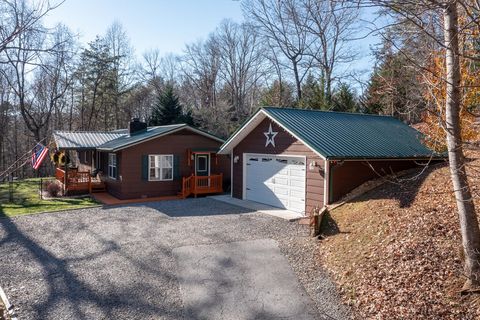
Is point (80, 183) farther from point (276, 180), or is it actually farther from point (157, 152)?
point (276, 180)

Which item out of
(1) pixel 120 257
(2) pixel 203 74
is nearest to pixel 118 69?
(2) pixel 203 74

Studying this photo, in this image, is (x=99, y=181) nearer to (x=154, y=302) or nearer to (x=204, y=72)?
(x=154, y=302)

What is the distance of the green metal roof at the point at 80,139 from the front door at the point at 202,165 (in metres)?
5.20

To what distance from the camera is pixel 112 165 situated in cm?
1730

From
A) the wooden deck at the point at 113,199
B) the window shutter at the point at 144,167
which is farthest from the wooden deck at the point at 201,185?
the window shutter at the point at 144,167

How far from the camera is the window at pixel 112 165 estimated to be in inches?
663

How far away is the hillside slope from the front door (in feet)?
29.3

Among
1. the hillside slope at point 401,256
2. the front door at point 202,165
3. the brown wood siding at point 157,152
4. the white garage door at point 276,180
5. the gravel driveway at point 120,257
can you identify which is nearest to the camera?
the hillside slope at point 401,256

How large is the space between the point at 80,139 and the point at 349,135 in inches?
526

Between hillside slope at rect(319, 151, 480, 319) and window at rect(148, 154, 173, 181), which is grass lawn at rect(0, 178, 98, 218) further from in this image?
hillside slope at rect(319, 151, 480, 319)

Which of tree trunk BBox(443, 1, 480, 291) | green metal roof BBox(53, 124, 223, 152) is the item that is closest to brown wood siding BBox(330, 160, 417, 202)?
tree trunk BBox(443, 1, 480, 291)

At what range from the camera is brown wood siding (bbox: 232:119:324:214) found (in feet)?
37.2

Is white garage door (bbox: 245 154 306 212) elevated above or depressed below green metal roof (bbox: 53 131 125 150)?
below

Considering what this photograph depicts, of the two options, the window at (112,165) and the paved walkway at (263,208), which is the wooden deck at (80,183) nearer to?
the window at (112,165)
